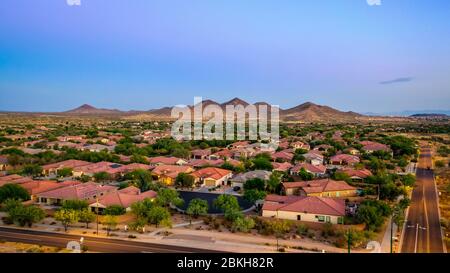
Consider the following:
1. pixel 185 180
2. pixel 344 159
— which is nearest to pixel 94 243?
pixel 185 180

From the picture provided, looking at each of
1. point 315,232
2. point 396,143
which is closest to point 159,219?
point 315,232

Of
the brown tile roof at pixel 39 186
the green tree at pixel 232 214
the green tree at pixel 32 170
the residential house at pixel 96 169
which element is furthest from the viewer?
the green tree at pixel 32 170

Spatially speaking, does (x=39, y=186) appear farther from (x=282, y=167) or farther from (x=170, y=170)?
(x=282, y=167)

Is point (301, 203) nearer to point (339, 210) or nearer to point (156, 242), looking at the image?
point (339, 210)

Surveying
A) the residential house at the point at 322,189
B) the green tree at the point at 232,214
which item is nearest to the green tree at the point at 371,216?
the residential house at the point at 322,189

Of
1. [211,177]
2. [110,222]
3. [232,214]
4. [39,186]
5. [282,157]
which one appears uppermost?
[282,157]

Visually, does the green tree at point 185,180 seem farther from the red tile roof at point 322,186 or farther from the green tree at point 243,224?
the green tree at point 243,224

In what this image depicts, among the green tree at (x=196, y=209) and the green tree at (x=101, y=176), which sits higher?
the green tree at (x=101, y=176)
